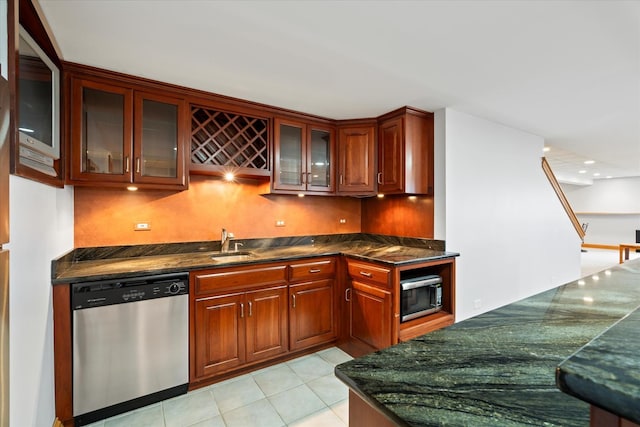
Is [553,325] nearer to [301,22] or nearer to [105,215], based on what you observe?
[301,22]

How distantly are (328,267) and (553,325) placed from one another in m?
1.95

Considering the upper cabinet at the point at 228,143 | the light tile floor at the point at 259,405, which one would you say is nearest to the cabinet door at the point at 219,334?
the light tile floor at the point at 259,405

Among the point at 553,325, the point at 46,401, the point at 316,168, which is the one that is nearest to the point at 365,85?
the point at 316,168

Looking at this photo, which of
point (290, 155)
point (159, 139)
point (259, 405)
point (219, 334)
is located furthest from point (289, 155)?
point (259, 405)

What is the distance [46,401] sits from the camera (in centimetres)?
159

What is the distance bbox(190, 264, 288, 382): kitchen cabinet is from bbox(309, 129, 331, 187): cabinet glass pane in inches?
43.8

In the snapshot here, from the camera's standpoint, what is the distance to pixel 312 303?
→ 273 cm

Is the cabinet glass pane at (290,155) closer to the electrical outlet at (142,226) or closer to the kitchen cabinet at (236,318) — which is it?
the kitchen cabinet at (236,318)

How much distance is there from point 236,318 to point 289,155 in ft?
5.41

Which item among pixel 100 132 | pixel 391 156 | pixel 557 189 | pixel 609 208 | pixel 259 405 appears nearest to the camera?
pixel 259 405

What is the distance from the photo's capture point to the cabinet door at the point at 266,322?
2.41 metres

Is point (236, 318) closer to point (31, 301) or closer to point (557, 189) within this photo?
point (31, 301)

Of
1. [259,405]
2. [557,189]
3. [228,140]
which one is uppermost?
[228,140]

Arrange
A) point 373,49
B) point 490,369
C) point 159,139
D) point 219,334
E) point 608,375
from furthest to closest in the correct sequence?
point 159,139 → point 219,334 → point 373,49 → point 490,369 → point 608,375
